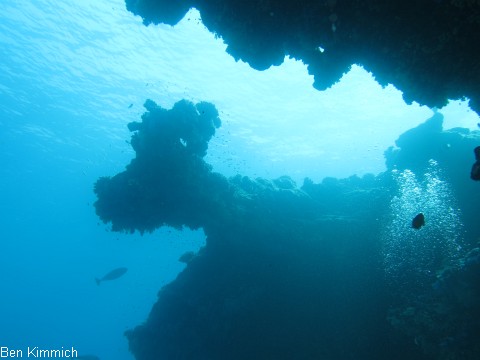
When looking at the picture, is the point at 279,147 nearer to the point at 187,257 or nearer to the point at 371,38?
the point at 187,257

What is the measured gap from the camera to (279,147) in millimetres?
39344

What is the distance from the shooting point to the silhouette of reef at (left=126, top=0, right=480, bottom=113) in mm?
6000

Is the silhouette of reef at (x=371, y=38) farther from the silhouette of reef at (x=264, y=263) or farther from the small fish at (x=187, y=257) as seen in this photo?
the small fish at (x=187, y=257)

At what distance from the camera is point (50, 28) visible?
2242 cm

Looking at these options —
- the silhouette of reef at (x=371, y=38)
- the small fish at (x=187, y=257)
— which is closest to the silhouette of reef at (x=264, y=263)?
the small fish at (x=187, y=257)

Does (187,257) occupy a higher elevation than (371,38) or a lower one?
higher

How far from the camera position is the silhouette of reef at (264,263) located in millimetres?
11445

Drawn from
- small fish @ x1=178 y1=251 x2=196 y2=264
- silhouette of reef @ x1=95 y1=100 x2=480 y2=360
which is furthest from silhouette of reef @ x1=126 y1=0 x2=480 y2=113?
small fish @ x1=178 y1=251 x2=196 y2=264

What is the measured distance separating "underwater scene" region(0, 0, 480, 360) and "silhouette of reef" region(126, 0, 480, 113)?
0.03 m

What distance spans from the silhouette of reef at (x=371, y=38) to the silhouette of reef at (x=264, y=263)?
581 centimetres

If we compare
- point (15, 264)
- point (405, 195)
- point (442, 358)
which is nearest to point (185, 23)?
point (405, 195)

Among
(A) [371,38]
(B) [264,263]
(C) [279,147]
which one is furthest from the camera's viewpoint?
(C) [279,147]

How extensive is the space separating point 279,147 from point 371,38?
32448 mm

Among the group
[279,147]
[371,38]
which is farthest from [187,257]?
[279,147]
